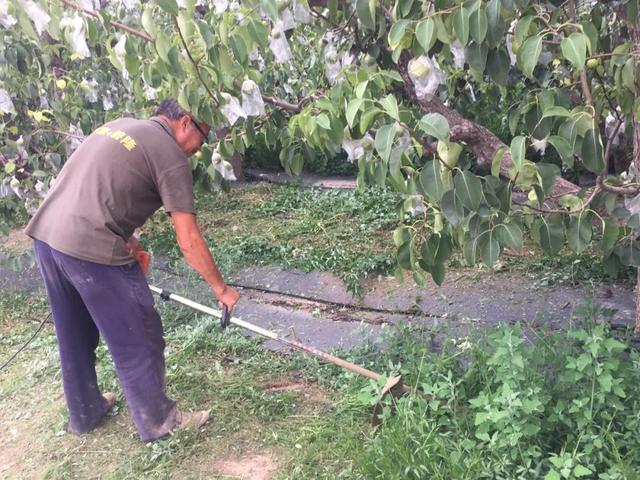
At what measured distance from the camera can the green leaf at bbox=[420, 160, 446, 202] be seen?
6.22ft

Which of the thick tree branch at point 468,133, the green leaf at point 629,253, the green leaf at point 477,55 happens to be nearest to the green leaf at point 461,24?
the green leaf at point 477,55

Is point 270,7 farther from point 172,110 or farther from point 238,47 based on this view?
point 172,110

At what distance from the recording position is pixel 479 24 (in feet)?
5.85

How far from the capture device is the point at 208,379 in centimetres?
336

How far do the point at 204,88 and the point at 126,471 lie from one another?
167 cm

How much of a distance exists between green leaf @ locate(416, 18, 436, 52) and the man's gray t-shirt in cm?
118

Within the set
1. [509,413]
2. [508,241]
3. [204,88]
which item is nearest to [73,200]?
[204,88]

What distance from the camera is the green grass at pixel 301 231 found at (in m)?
5.02

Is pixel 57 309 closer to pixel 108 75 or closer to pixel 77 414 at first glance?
pixel 77 414

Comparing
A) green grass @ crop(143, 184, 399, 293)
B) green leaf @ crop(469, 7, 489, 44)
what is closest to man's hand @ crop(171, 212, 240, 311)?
green leaf @ crop(469, 7, 489, 44)

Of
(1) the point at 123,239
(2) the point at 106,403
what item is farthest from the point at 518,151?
(2) the point at 106,403

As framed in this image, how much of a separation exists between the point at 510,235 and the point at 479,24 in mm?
669

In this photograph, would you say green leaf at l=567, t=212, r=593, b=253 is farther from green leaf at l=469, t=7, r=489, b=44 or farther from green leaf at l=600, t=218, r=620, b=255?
green leaf at l=469, t=7, r=489, b=44

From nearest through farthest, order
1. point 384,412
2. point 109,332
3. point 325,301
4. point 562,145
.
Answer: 1. point 562,145
2. point 384,412
3. point 109,332
4. point 325,301
